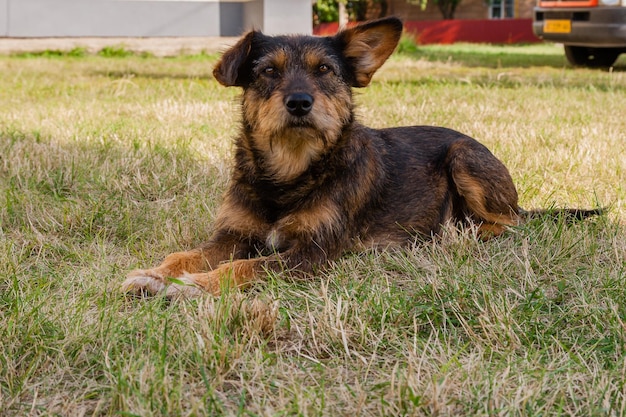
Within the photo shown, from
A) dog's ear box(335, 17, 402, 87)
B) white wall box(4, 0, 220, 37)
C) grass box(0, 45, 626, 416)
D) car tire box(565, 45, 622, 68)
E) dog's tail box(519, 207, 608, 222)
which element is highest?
white wall box(4, 0, 220, 37)

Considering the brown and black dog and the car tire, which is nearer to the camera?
the brown and black dog

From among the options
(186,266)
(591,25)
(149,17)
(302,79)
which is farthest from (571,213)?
(149,17)

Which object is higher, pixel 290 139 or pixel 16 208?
pixel 290 139

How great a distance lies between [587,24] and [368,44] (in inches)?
415

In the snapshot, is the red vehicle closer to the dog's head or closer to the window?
the dog's head

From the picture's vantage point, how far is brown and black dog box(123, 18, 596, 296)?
3.88 meters

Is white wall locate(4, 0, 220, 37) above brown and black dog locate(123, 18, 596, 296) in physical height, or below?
above

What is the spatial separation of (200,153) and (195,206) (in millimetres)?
1518

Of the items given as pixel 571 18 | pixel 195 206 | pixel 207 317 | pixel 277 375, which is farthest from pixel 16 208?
pixel 571 18

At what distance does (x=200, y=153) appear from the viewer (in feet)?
21.2

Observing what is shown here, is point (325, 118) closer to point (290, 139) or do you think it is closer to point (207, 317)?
point (290, 139)

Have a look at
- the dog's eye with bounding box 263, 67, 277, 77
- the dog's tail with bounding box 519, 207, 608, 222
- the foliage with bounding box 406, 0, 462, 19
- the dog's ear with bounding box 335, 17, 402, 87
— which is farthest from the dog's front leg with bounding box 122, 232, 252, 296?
the foliage with bounding box 406, 0, 462, 19

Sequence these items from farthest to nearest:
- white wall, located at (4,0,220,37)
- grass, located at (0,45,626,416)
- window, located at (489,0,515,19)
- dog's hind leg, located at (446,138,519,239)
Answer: window, located at (489,0,515,19)
white wall, located at (4,0,220,37)
dog's hind leg, located at (446,138,519,239)
grass, located at (0,45,626,416)

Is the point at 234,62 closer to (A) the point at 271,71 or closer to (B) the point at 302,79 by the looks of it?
(A) the point at 271,71
